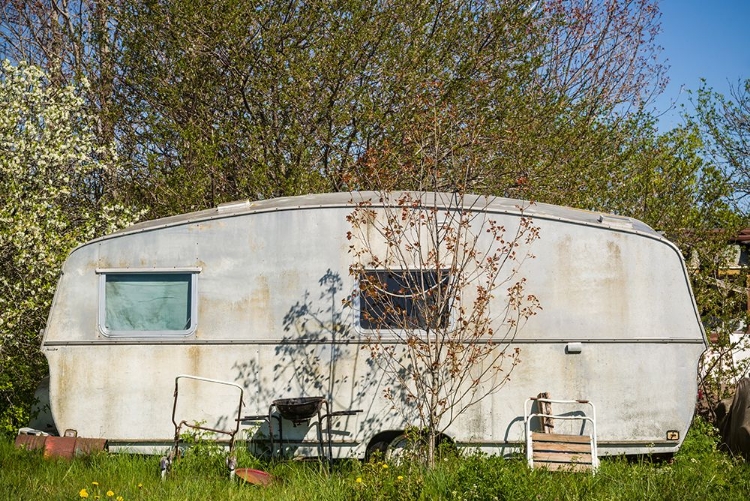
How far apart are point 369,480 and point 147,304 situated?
3045mm

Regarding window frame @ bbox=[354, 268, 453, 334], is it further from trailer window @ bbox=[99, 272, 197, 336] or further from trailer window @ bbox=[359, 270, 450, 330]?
trailer window @ bbox=[99, 272, 197, 336]

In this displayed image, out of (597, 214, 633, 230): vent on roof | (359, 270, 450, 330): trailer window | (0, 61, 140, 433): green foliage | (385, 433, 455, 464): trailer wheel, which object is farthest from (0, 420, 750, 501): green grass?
(0, 61, 140, 433): green foliage

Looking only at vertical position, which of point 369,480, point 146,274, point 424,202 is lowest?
point 369,480

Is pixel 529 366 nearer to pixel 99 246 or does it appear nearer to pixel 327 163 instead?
pixel 99 246

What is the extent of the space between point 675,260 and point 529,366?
175 centimetres

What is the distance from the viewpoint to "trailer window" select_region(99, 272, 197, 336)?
8008mm

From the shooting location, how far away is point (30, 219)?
9.79 m

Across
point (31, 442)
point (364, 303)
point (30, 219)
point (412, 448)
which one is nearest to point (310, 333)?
point (364, 303)

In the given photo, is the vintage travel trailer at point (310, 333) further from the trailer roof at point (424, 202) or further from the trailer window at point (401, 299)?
the trailer window at point (401, 299)

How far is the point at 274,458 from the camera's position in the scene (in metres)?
7.75

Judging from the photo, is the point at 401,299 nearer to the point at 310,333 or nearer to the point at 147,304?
the point at 310,333

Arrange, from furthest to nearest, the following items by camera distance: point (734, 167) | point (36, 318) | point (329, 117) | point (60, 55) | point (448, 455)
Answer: point (734, 167), point (60, 55), point (329, 117), point (36, 318), point (448, 455)

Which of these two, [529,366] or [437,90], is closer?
[529,366]

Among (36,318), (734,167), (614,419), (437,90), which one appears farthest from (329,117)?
(734,167)
